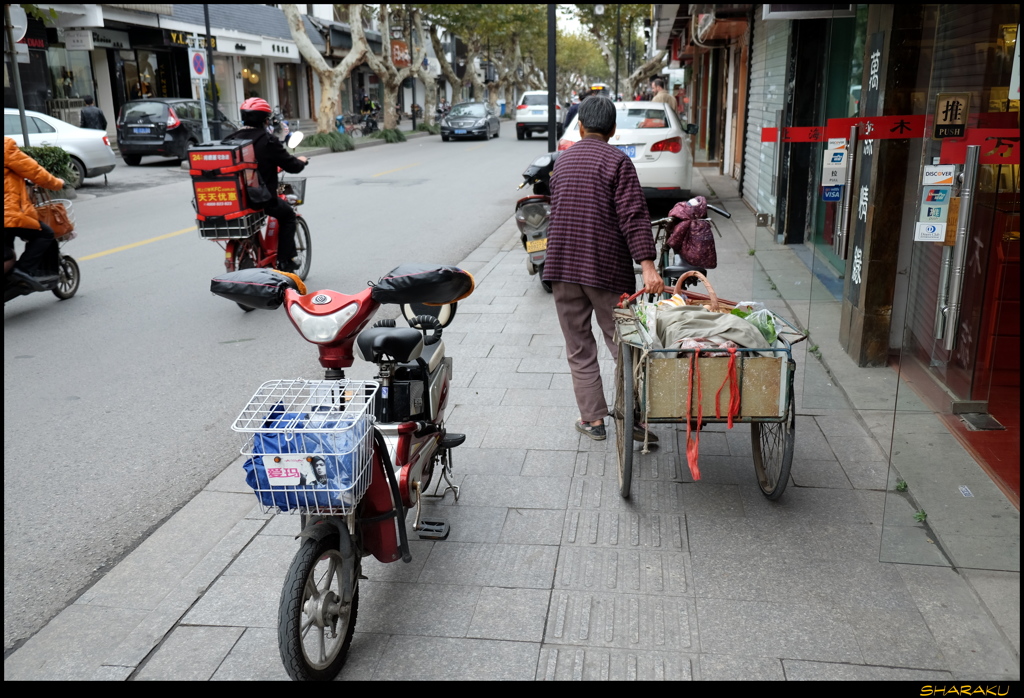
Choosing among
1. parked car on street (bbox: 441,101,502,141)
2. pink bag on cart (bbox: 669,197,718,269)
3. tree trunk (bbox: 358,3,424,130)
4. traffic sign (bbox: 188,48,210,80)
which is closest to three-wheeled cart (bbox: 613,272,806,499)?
pink bag on cart (bbox: 669,197,718,269)

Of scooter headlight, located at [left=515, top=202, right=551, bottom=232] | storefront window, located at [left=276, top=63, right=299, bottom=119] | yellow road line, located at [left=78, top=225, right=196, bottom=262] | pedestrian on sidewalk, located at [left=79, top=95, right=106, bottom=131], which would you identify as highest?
storefront window, located at [left=276, top=63, right=299, bottom=119]

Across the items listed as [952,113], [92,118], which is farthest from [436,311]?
[92,118]

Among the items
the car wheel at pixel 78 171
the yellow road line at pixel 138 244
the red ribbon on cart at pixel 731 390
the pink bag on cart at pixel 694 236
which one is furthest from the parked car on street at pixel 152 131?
the red ribbon on cart at pixel 731 390

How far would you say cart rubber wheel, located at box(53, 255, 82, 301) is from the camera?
27.3 ft

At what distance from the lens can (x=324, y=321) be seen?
310cm

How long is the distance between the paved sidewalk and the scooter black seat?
934 mm

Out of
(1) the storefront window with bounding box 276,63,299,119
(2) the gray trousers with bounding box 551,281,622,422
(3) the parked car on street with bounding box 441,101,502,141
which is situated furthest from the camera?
(1) the storefront window with bounding box 276,63,299,119

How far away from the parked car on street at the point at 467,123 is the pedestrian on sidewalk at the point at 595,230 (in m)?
28.5

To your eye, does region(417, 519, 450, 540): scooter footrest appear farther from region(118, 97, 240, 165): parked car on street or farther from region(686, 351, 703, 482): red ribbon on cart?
region(118, 97, 240, 165): parked car on street

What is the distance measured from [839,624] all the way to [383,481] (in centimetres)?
A: 169

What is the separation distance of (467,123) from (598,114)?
94.3ft

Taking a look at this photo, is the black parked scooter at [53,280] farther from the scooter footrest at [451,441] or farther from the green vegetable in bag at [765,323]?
the green vegetable in bag at [765,323]

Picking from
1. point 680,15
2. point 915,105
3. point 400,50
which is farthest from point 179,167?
point 400,50

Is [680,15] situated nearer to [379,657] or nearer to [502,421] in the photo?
[502,421]
